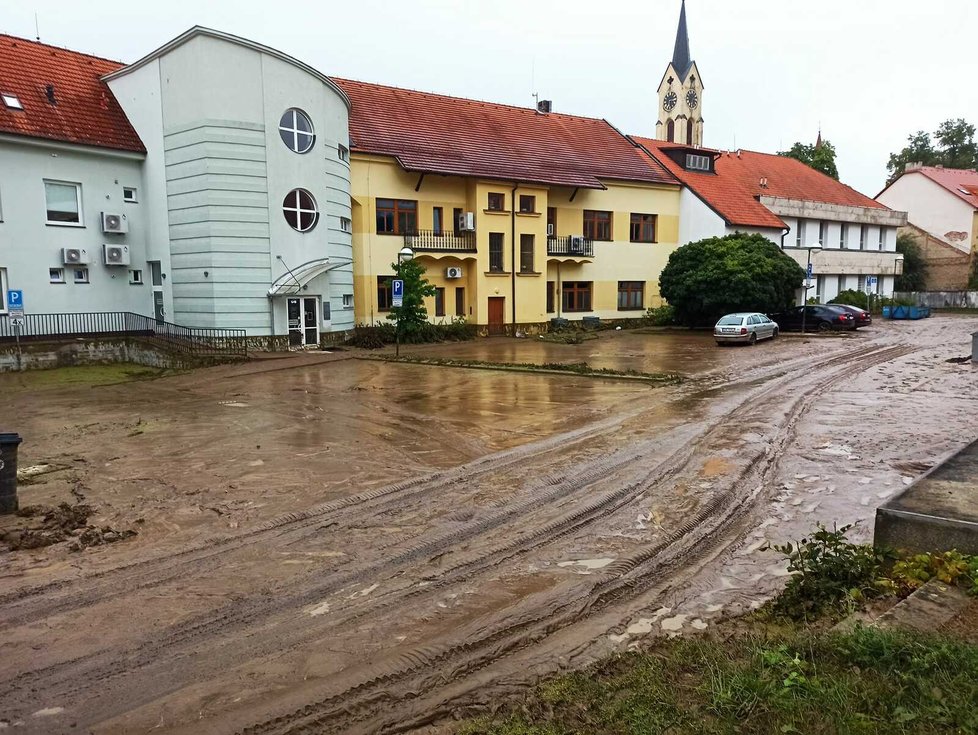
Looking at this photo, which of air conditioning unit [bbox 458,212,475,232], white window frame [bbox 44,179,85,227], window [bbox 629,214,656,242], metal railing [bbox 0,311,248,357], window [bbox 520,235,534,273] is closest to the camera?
metal railing [bbox 0,311,248,357]

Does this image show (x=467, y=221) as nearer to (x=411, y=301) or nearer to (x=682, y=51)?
(x=411, y=301)

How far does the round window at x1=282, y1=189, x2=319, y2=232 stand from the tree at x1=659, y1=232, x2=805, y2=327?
1873cm

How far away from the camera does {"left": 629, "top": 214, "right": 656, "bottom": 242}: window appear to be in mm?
42062

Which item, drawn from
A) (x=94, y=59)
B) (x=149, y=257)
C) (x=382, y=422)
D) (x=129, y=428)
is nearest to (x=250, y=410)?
(x=129, y=428)

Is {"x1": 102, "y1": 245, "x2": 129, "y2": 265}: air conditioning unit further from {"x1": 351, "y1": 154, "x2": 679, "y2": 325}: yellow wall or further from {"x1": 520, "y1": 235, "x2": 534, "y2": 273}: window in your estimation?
{"x1": 520, "y1": 235, "x2": 534, "y2": 273}: window

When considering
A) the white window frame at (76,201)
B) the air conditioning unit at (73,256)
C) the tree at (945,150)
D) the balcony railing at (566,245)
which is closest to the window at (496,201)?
the balcony railing at (566,245)

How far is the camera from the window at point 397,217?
33312 mm

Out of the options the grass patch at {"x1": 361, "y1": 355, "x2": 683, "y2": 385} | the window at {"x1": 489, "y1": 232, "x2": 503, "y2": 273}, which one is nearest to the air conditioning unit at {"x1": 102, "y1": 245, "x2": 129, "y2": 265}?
the grass patch at {"x1": 361, "y1": 355, "x2": 683, "y2": 385}

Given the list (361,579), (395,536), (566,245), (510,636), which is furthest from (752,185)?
(510,636)

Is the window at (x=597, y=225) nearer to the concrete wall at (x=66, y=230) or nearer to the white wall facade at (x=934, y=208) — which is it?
the concrete wall at (x=66, y=230)

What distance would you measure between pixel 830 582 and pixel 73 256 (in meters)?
26.3

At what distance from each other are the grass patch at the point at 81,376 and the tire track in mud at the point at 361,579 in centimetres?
1653

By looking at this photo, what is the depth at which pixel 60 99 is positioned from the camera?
85.9 feet

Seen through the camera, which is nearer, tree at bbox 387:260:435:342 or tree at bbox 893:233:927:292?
tree at bbox 387:260:435:342
